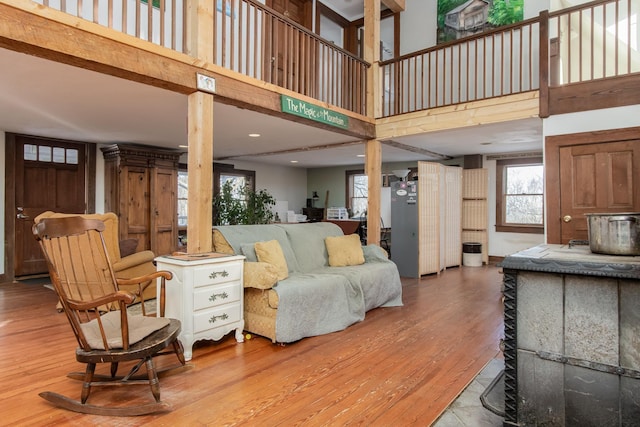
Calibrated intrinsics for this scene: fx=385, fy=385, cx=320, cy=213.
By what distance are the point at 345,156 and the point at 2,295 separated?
20.5 feet

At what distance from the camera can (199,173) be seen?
340 centimetres

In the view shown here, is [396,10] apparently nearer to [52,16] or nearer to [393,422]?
[52,16]

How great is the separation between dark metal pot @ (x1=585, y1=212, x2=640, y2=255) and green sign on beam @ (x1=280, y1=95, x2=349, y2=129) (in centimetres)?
327

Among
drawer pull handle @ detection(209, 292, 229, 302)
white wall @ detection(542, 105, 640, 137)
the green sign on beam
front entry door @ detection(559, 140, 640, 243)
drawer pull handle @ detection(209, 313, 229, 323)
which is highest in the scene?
the green sign on beam

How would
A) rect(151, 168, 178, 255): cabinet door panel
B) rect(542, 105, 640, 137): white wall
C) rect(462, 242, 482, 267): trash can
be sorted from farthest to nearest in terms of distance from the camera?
rect(462, 242, 482, 267): trash can, rect(151, 168, 178, 255): cabinet door panel, rect(542, 105, 640, 137): white wall

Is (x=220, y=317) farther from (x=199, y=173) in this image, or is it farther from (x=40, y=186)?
(x=40, y=186)

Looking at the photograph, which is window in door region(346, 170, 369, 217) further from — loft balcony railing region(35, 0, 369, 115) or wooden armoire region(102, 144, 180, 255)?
wooden armoire region(102, 144, 180, 255)

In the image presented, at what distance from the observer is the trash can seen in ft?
25.1

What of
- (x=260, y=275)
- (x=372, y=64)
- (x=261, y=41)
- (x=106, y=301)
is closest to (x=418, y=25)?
(x=372, y=64)

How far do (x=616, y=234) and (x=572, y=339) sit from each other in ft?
1.84

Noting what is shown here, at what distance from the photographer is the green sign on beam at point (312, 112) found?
4398 mm

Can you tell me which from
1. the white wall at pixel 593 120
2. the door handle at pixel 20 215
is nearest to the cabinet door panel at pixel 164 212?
the door handle at pixel 20 215

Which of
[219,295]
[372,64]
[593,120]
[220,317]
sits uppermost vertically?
[372,64]

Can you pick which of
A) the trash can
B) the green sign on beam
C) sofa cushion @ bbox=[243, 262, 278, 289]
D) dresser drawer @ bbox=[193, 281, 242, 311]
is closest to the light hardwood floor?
dresser drawer @ bbox=[193, 281, 242, 311]
